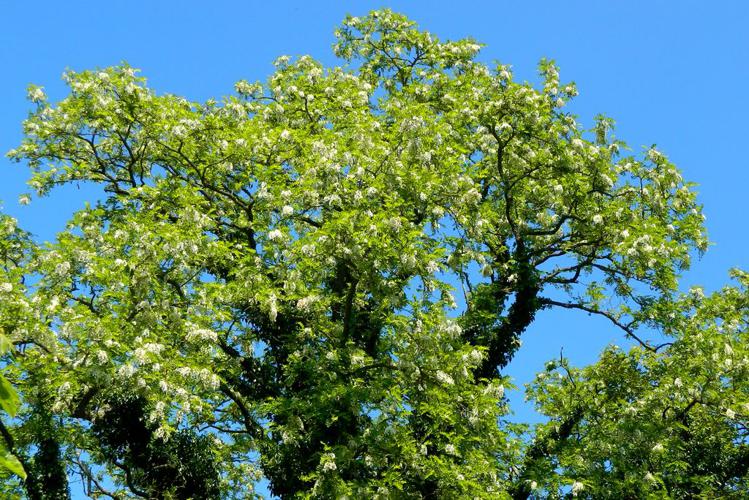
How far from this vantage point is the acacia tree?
1593cm

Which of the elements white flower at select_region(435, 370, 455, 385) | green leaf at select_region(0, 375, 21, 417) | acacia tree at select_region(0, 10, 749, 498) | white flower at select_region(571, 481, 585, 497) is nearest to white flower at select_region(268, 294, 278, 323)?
acacia tree at select_region(0, 10, 749, 498)

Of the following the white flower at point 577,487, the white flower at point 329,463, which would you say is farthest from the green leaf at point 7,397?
the white flower at point 577,487

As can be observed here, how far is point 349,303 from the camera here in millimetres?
16969

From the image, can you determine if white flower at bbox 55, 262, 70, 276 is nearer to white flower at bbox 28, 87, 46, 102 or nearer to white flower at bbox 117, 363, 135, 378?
white flower at bbox 117, 363, 135, 378

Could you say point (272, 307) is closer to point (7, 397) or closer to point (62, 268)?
point (62, 268)

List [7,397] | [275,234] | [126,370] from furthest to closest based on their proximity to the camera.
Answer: [275,234]
[126,370]
[7,397]

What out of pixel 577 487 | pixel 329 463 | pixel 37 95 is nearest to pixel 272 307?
pixel 329 463

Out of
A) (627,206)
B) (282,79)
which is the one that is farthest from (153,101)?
(627,206)

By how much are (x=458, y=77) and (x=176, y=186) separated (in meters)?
8.93

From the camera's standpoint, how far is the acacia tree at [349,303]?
52.3 ft

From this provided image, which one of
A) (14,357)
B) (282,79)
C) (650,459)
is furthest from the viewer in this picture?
(282,79)

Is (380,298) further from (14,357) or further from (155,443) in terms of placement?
(14,357)

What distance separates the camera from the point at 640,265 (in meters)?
19.9

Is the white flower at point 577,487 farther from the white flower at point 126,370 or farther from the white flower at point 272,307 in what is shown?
the white flower at point 126,370
